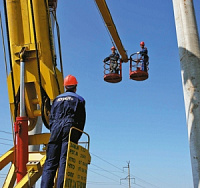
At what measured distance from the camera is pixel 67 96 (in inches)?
169

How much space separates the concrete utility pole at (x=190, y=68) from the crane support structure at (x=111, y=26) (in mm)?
6168

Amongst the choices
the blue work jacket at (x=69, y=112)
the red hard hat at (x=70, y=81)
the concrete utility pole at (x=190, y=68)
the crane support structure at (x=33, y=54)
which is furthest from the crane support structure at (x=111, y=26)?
the blue work jacket at (x=69, y=112)

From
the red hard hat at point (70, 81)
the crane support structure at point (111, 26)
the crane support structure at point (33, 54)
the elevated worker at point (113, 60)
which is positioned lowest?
the red hard hat at point (70, 81)

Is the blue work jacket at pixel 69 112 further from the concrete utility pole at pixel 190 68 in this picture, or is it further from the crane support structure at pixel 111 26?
the crane support structure at pixel 111 26

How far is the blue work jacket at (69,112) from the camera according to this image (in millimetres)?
4152

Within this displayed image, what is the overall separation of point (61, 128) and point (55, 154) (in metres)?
0.35

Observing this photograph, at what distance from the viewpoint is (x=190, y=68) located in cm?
612

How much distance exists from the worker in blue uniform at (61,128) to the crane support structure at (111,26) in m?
8.77

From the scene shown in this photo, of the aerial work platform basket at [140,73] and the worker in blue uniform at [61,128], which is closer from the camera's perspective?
the worker in blue uniform at [61,128]

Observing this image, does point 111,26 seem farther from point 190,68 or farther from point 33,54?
point 33,54

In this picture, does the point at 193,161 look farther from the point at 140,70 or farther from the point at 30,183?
the point at 140,70

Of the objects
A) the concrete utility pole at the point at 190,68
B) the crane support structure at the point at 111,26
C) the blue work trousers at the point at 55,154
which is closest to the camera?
the blue work trousers at the point at 55,154

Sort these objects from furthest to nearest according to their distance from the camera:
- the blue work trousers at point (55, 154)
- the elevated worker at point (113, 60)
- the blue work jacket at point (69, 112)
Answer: the elevated worker at point (113, 60), the blue work jacket at point (69, 112), the blue work trousers at point (55, 154)

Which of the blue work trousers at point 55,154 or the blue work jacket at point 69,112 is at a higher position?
the blue work jacket at point 69,112
